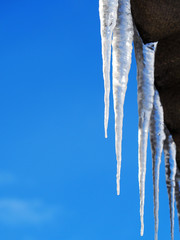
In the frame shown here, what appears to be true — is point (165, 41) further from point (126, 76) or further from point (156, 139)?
point (156, 139)

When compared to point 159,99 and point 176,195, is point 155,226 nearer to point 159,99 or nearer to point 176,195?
point 176,195

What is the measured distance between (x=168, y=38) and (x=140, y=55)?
0.60 feet

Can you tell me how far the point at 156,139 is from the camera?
2.44 metres

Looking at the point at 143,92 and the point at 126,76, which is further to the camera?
the point at 143,92

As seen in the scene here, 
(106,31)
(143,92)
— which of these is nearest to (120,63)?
(106,31)

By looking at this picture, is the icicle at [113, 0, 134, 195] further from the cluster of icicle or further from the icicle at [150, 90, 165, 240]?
the icicle at [150, 90, 165, 240]

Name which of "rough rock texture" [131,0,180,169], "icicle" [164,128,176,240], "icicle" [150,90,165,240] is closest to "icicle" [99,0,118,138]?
"rough rock texture" [131,0,180,169]

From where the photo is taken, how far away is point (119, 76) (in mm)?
1915

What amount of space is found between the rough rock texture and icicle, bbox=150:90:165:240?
11 cm

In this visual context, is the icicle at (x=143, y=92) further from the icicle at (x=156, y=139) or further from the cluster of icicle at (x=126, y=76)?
the icicle at (x=156, y=139)

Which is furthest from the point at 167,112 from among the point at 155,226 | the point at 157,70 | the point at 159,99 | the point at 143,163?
the point at 155,226

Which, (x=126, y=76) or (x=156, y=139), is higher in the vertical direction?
(x=126, y=76)

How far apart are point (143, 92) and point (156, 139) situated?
0.43 m

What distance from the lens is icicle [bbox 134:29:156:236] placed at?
2.10 metres
